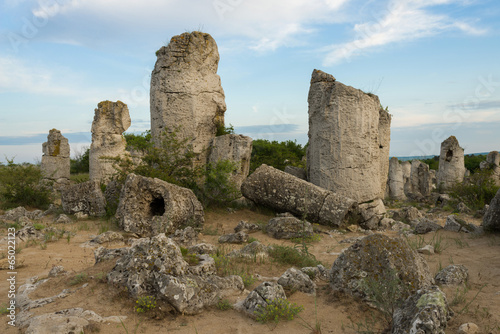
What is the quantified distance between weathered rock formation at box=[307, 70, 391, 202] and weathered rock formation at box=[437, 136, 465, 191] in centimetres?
1174

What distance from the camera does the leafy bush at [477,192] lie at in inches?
A: 526

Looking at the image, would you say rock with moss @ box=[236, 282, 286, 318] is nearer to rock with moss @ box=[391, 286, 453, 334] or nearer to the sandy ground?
the sandy ground

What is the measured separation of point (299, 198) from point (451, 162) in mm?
14445

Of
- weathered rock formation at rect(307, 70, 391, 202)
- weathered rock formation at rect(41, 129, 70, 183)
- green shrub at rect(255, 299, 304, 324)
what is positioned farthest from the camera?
weathered rock formation at rect(41, 129, 70, 183)

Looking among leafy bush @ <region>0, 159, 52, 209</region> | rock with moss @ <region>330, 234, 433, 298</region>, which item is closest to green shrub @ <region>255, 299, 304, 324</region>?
rock with moss @ <region>330, 234, 433, 298</region>

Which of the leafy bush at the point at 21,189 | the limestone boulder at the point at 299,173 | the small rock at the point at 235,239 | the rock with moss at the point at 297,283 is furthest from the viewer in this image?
the limestone boulder at the point at 299,173

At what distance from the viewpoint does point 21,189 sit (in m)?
11.1

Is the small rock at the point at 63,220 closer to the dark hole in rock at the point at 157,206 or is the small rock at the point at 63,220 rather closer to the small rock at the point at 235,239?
the dark hole in rock at the point at 157,206

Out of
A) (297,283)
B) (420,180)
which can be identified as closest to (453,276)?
(297,283)

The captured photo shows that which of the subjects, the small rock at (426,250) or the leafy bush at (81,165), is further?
the leafy bush at (81,165)

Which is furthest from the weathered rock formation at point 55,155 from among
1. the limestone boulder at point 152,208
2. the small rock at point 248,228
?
the small rock at point 248,228

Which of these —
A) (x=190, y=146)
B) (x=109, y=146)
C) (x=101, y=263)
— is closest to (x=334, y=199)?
(x=190, y=146)

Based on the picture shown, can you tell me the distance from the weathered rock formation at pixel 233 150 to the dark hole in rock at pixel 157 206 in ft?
9.74

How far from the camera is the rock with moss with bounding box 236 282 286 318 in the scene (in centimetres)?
349
